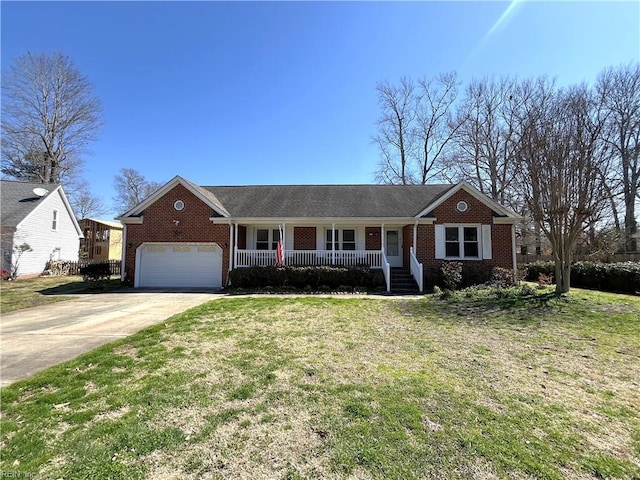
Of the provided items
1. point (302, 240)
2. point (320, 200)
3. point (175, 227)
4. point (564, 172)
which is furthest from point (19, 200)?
point (564, 172)

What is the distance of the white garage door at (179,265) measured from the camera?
614 inches

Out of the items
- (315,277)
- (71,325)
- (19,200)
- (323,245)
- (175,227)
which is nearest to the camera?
(71,325)

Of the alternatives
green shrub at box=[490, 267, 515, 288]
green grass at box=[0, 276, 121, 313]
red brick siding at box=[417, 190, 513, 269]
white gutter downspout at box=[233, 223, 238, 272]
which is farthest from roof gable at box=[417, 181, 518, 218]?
→ green grass at box=[0, 276, 121, 313]

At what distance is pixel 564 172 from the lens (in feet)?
34.7

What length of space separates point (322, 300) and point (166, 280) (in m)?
8.94

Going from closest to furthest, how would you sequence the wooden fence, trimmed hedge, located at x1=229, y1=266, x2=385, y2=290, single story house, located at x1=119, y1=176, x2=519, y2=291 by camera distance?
trimmed hedge, located at x1=229, y1=266, x2=385, y2=290, single story house, located at x1=119, y1=176, x2=519, y2=291, the wooden fence

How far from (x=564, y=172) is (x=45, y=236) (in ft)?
94.6

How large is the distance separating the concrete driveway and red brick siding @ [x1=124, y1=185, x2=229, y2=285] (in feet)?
11.6

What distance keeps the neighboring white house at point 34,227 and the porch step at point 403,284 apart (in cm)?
2190

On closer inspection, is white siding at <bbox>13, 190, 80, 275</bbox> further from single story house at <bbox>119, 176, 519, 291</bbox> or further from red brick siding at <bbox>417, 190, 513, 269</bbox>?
red brick siding at <bbox>417, 190, 513, 269</bbox>

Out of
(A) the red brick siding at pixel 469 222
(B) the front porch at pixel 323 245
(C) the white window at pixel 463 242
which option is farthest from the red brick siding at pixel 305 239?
(C) the white window at pixel 463 242

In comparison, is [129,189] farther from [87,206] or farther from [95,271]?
[95,271]

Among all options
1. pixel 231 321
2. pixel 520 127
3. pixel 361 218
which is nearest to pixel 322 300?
pixel 231 321

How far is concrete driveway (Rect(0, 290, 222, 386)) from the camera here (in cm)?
513
